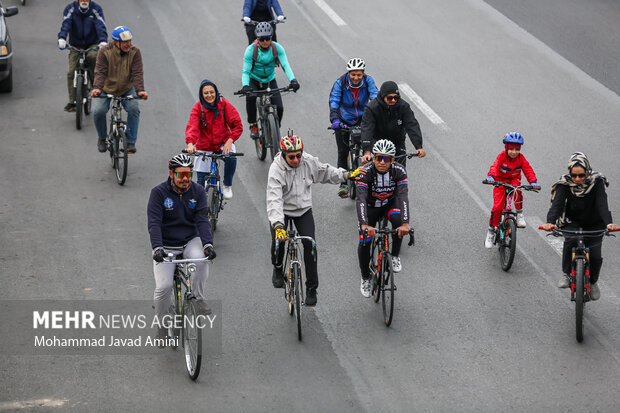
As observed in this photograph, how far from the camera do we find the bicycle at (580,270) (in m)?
10.2

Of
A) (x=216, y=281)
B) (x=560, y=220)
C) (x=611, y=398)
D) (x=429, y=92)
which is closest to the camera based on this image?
(x=611, y=398)

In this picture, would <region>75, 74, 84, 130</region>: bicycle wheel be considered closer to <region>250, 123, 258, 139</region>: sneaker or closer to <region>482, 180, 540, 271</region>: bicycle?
<region>250, 123, 258, 139</region>: sneaker

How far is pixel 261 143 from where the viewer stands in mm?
15469

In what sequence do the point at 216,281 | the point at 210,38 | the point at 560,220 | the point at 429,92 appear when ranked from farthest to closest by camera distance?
1. the point at 210,38
2. the point at 429,92
3. the point at 216,281
4. the point at 560,220

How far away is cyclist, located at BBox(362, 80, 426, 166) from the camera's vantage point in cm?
1277

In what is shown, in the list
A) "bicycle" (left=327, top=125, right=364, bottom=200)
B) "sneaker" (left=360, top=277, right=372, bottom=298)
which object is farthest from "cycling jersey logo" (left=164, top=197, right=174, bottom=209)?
"bicycle" (left=327, top=125, right=364, bottom=200)

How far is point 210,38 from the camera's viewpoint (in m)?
21.0

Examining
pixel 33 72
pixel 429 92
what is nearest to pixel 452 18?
pixel 429 92

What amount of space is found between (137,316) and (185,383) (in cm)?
164

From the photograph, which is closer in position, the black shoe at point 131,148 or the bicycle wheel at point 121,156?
the bicycle wheel at point 121,156

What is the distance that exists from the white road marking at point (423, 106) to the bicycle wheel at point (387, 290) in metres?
6.68

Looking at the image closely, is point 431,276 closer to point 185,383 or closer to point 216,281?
point 216,281

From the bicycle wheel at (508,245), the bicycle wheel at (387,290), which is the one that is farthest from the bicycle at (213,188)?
the bicycle wheel at (508,245)

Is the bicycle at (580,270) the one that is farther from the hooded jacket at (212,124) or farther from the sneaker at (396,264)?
the hooded jacket at (212,124)
